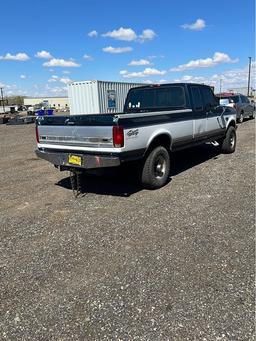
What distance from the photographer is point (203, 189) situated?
20.5 feet

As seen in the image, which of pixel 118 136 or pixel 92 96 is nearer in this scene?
pixel 118 136

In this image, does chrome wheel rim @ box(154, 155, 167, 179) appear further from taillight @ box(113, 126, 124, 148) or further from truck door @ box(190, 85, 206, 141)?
truck door @ box(190, 85, 206, 141)

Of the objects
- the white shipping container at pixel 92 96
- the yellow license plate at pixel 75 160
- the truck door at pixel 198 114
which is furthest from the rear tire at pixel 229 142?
the white shipping container at pixel 92 96

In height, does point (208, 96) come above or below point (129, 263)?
above

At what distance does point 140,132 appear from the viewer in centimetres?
564

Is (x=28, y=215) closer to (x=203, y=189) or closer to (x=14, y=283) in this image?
(x=14, y=283)

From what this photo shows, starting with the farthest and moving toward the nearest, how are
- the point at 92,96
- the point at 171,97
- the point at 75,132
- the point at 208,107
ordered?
the point at 92,96
the point at 208,107
the point at 171,97
the point at 75,132

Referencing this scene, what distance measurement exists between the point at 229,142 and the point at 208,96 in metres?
1.82

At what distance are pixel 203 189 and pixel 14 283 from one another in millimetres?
3953

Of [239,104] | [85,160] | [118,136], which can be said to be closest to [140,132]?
[118,136]

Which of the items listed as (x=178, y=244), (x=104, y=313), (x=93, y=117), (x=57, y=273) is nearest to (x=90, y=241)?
(x=57, y=273)

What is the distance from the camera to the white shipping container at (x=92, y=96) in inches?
804

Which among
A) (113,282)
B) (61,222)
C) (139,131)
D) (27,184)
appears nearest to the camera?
(113,282)

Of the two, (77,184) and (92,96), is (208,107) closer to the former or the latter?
(77,184)
